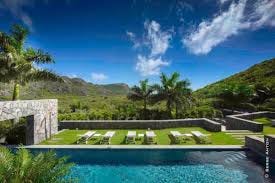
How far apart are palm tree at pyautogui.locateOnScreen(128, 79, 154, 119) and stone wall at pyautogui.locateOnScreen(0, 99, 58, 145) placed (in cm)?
932

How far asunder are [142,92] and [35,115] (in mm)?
13355

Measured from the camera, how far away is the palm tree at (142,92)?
→ 3127 cm

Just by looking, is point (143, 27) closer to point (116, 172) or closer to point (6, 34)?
point (6, 34)

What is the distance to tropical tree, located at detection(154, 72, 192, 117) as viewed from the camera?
3061 cm

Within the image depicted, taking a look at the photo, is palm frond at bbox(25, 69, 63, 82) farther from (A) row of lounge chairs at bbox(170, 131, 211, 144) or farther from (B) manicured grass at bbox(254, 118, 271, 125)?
(B) manicured grass at bbox(254, 118, 271, 125)

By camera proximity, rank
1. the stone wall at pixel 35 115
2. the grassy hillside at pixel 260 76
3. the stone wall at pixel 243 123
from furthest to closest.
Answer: the grassy hillside at pixel 260 76 → the stone wall at pixel 243 123 → the stone wall at pixel 35 115

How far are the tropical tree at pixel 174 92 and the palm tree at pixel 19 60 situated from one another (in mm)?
11291

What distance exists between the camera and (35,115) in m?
20.0

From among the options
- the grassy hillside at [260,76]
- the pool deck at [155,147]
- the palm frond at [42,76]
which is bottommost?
the pool deck at [155,147]

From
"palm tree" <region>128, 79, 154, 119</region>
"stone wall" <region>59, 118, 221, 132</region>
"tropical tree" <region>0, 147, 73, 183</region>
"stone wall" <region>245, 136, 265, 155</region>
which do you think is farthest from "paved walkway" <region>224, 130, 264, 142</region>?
"tropical tree" <region>0, 147, 73, 183</region>

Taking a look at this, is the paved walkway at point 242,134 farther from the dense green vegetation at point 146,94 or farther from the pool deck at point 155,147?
the dense green vegetation at point 146,94

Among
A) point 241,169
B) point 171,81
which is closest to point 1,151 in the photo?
point 241,169

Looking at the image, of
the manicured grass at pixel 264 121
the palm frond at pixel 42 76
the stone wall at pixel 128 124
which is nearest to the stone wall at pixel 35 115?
the palm frond at pixel 42 76

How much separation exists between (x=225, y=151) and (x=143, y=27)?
2276cm
